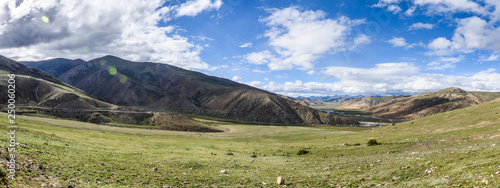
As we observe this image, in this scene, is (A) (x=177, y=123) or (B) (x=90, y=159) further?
(A) (x=177, y=123)

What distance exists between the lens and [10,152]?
17875mm

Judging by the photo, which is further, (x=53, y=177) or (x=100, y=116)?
(x=100, y=116)

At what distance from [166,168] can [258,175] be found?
34.0 ft

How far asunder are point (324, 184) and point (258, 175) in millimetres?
7305

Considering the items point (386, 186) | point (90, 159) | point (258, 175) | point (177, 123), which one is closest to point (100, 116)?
point (177, 123)

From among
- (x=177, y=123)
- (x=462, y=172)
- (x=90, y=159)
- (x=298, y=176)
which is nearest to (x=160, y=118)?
(x=177, y=123)

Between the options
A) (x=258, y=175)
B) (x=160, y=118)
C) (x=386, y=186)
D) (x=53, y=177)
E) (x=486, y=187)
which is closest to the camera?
(x=486, y=187)

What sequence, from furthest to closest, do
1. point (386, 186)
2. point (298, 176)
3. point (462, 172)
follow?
point (298, 176) → point (386, 186) → point (462, 172)

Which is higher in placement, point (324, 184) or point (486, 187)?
point (486, 187)

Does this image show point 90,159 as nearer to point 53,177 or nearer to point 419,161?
point 53,177

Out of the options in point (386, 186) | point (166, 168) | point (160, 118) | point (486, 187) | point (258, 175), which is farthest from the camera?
point (160, 118)

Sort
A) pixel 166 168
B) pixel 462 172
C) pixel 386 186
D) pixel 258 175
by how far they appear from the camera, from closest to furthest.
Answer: pixel 462 172, pixel 386 186, pixel 258 175, pixel 166 168

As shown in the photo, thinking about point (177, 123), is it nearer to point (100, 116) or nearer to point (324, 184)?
point (100, 116)

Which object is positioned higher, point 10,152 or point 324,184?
point 10,152
